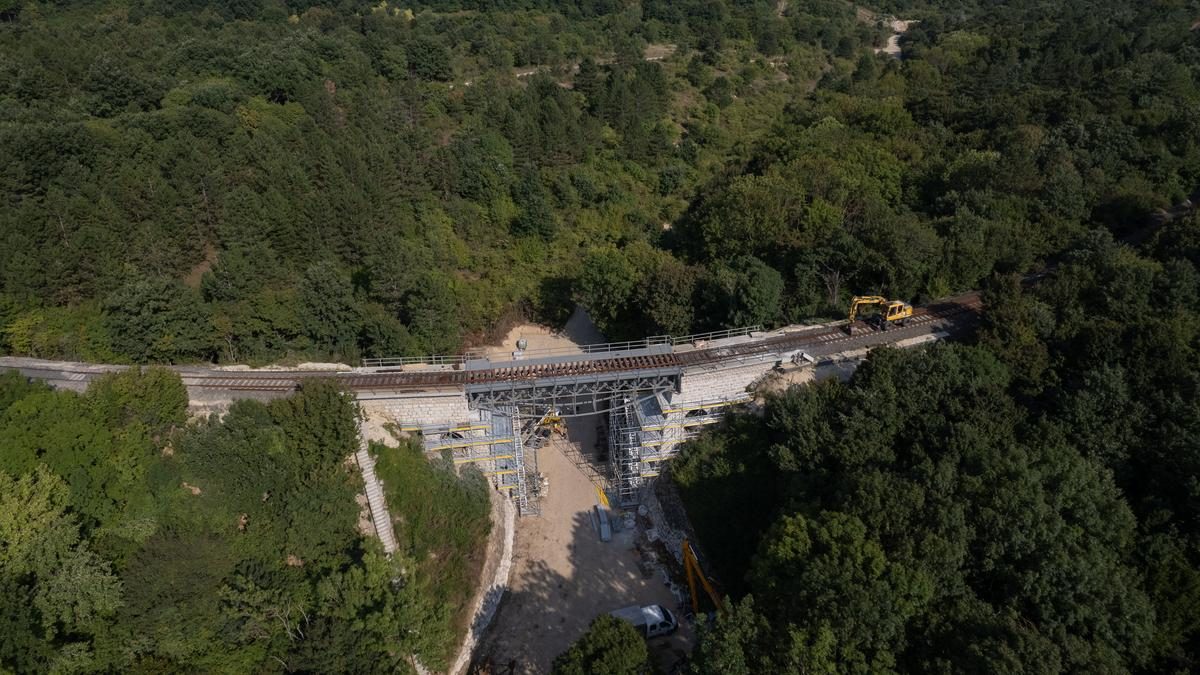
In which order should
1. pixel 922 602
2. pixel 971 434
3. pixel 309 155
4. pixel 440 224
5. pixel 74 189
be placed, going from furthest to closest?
pixel 440 224
pixel 309 155
pixel 74 189
pixel 971 434
pixel 922 602

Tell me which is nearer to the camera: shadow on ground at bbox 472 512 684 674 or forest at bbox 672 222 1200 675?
forest at bbox 672 222 1200 675

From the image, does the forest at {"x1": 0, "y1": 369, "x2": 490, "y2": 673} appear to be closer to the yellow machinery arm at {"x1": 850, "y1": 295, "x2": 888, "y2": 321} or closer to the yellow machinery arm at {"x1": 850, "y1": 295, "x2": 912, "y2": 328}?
the yellow machinery arm at {"x1": 850, "y1": 295, "x2": 888, "y2": 321}

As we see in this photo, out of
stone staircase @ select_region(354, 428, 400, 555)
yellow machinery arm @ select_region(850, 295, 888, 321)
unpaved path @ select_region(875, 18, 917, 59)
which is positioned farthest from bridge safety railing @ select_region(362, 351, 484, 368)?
unpaved path @ select_region(875, 18, 917, 59)

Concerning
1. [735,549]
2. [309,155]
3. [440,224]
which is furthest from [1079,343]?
[309,155]

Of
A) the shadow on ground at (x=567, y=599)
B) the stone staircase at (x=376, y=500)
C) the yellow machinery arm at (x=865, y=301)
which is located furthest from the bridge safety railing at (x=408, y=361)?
the yellow machinery arm at (x=865, y=301)

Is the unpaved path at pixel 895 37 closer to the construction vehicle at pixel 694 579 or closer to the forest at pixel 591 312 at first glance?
the forest at pixel 591 312

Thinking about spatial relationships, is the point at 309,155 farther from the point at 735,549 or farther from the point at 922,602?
the point at 922,602
